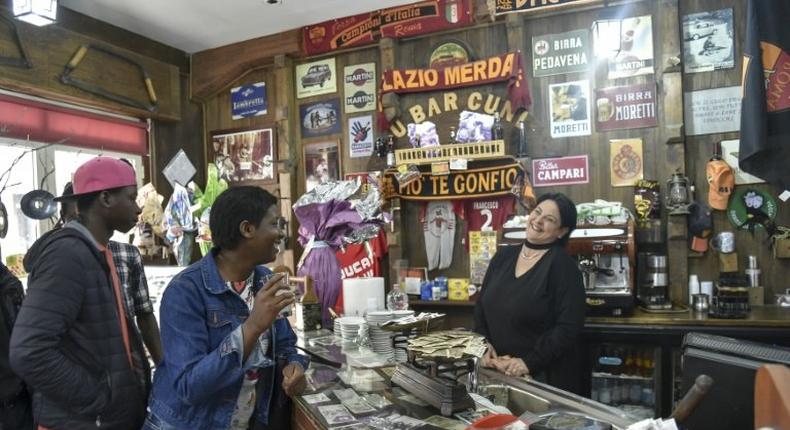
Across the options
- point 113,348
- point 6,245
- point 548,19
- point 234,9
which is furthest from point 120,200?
point 548,19

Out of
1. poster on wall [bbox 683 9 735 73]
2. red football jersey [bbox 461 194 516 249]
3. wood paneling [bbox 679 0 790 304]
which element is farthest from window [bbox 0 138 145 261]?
poster on wall [bbox 683 9 735 73]

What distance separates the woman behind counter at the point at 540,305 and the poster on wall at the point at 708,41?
2.06m

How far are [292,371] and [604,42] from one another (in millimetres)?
3465

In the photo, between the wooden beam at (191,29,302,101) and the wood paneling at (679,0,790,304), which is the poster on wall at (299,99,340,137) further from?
the wood paneling at (679,0,790,304)

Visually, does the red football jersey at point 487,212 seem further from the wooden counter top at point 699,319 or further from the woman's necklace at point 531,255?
the woman's necklace at point 531,255

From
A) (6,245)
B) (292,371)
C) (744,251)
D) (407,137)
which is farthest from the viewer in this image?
(407,137)

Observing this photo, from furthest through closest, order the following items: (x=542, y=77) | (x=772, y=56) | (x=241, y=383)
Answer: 1. (x=542, y=77)
2. (x=772, y=56)
3. (x=241, y=383)

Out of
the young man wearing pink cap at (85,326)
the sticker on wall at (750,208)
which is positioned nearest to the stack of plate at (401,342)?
the young man wearing pink cap at (85,326)

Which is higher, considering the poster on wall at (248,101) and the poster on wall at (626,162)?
the poster on wall at (248,101)

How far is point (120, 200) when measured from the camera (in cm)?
192

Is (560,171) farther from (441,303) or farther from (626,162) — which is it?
(441,303)

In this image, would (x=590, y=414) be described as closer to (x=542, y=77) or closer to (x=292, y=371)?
(x=292, y=371)

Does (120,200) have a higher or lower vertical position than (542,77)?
lower

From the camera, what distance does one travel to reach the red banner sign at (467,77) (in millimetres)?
4145
